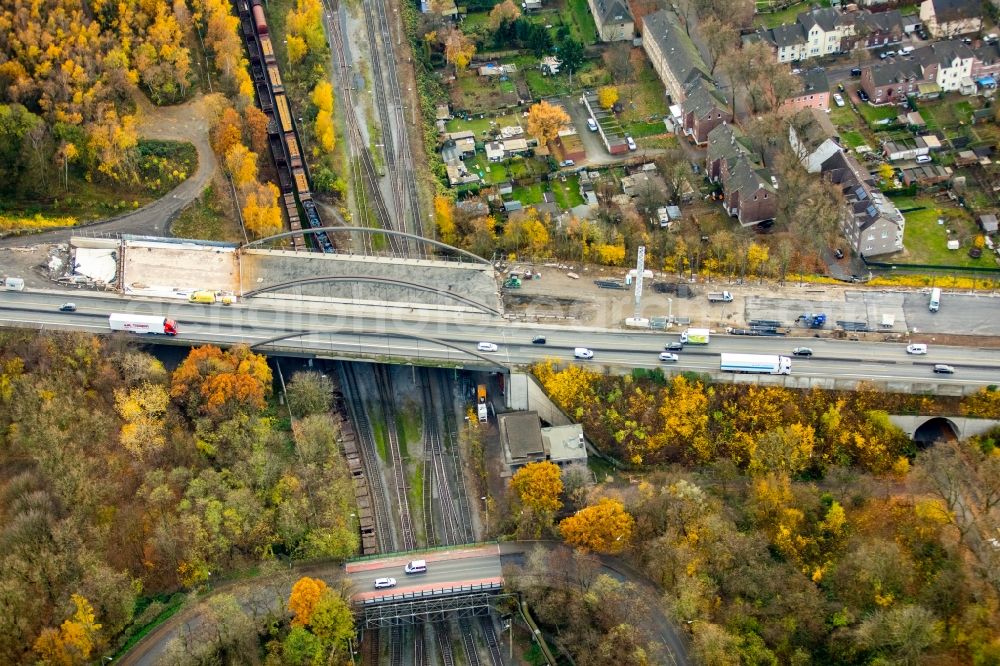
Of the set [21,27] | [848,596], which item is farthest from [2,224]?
[848,596]

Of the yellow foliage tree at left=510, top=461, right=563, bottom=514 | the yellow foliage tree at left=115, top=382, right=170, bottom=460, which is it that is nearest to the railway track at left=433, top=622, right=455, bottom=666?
the yellow foliage tree at left=510, top=461, right=563, bottom=514

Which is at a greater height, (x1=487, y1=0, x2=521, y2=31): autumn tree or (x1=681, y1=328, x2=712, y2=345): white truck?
(x1=487, y1=0, x2=521, y2=31): autumn tree

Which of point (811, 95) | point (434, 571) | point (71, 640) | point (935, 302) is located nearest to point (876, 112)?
point (811, 95)

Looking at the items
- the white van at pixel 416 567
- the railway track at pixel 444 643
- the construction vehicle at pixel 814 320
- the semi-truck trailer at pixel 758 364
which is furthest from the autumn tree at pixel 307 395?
the construction vehicle at pixel 814 320

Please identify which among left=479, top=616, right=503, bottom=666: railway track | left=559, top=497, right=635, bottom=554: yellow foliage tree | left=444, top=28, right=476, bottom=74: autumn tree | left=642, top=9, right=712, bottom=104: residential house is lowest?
left=479, top=616, right=503, bottom=666: railway track

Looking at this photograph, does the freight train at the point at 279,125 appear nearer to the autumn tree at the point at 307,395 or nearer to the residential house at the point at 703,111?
the autumn tree at the point at 307,395

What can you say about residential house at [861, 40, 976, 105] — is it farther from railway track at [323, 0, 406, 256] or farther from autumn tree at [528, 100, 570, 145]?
railway track at [323, 0, 406, 256]
